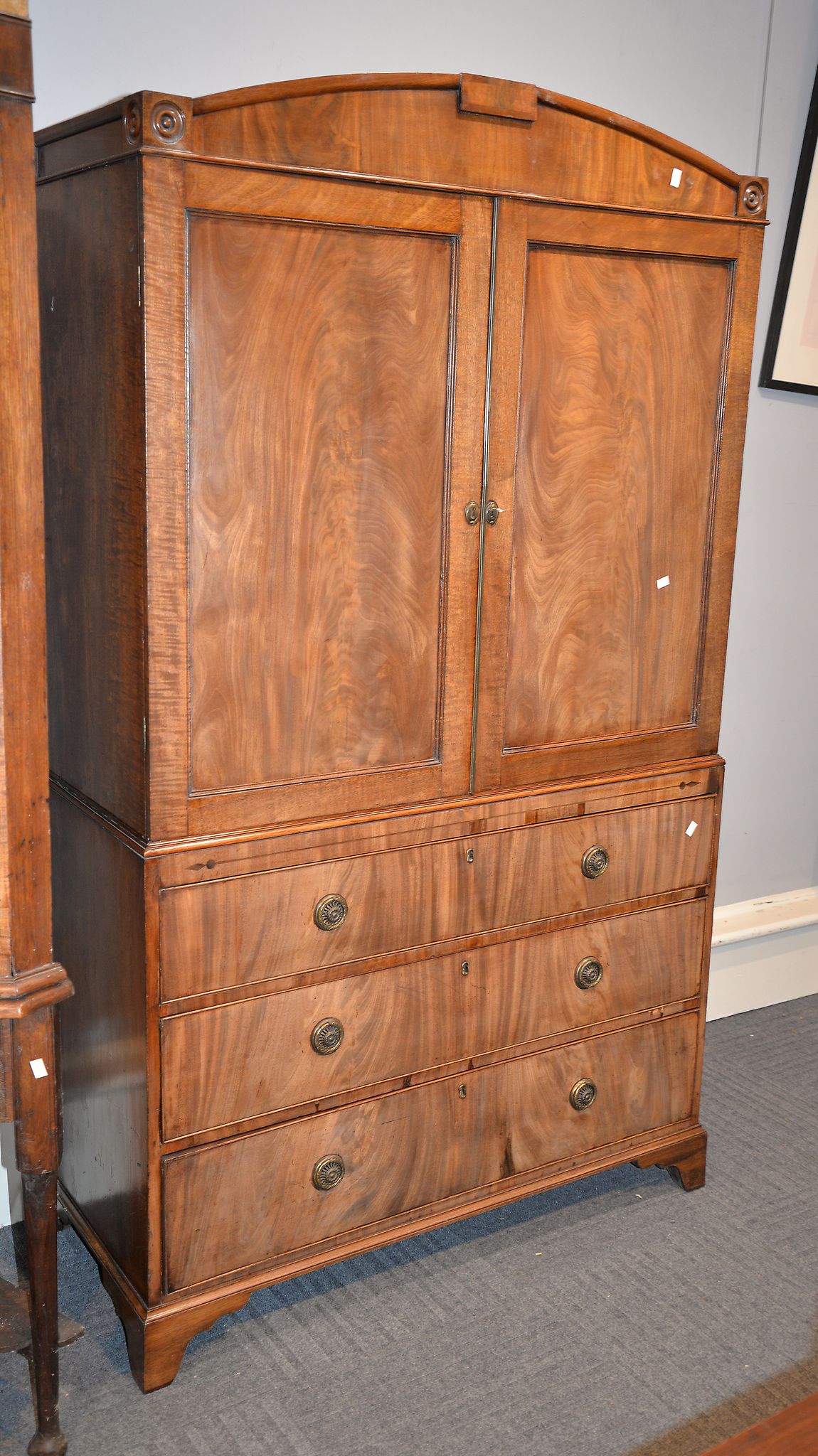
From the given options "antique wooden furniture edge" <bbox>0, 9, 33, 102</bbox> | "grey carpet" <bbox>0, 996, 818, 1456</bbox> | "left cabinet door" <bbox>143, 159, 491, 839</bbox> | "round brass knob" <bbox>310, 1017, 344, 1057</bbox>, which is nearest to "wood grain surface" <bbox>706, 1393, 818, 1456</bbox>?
"grey carpet" <bbox>0, 996, 818, 1456</bbox>

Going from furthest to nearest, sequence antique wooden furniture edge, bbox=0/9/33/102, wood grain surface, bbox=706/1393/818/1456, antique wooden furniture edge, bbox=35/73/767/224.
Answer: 1. antique wooden furniture edge, bbox=35/73/767/224
2. antique wooden furniture edge, bbox=0/9/33/102
3. wood grain surface, bbox=706/1393/818/1456

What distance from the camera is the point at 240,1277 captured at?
211cm

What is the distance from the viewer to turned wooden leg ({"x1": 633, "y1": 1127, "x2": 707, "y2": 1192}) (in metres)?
2.62

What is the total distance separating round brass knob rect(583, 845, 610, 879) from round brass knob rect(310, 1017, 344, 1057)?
1.90ft

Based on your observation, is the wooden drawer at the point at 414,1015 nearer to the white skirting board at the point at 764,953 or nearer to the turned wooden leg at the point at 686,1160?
the turned wooden leg at the point at 686,1160

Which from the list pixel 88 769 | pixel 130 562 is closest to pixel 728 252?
pixel 130 562

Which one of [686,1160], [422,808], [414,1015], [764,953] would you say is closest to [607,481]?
[422,808]

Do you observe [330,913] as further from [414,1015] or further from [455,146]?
[455,146]

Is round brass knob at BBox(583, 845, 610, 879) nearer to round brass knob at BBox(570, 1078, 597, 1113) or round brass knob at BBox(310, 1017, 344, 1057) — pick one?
round brass knob at BBox(570, 1078, 597, 1113)

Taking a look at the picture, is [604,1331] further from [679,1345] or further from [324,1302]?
[324,1302]

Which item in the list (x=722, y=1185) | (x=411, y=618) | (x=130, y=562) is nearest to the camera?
(x=130, y=562)

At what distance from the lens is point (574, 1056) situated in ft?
8.02

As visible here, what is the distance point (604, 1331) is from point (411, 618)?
134 cm

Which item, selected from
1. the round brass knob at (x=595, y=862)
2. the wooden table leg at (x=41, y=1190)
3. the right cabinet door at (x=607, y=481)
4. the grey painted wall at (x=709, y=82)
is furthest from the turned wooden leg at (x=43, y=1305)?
the grey painted wall at (x=709, y=82)
